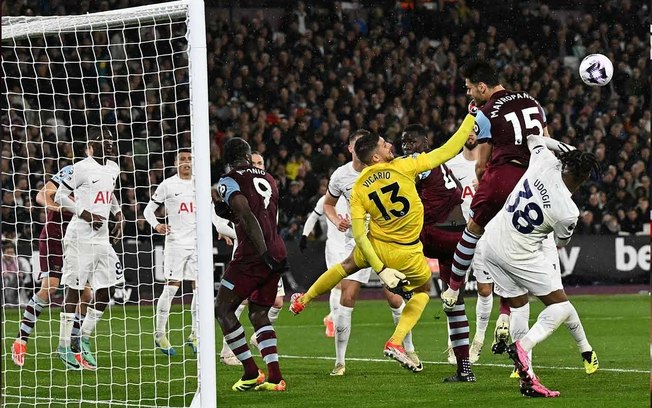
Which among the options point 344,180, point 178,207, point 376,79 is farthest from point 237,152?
point 376,79

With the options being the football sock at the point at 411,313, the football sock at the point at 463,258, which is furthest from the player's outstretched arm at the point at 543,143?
the football sock at the point at 411,313

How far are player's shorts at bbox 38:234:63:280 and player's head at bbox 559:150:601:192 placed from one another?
5.38 m

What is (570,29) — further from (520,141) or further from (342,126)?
(520,141)

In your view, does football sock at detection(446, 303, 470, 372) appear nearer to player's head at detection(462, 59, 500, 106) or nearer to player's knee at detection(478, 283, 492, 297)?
player's knee at detection(478, 283, 492, 297)

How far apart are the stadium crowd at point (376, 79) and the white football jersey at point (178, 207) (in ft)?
21.0

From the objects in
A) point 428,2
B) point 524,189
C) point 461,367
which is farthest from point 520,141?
point 428,2

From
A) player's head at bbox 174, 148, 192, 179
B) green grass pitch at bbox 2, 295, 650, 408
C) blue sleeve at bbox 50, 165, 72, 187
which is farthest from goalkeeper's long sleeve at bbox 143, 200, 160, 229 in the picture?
blue sleeve at bbox 50, 165, 72, 187

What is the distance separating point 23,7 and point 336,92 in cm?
667

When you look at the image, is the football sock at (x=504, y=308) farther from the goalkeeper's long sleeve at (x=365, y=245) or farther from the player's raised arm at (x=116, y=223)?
the player's raised arm at (x=116, y=223)

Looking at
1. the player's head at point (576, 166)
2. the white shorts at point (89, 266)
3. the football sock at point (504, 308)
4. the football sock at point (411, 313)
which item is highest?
the player's head at point (576, 166)

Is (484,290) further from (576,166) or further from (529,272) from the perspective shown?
(576,166)

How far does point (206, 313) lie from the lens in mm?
6711

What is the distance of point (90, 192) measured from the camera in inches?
412

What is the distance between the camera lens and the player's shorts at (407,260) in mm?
8523
